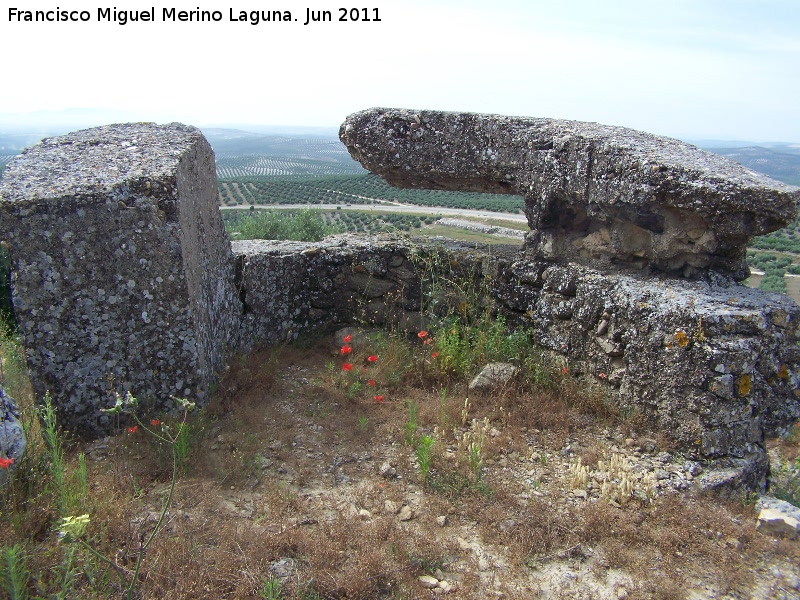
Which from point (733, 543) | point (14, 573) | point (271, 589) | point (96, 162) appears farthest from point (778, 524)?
point (96, 162)

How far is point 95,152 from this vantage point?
428 cm

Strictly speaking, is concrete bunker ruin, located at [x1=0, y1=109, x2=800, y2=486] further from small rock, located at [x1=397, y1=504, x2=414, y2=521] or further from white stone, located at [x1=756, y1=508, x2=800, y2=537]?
small rock, located at [x1=397, y1=504, x2=414, y2=521]

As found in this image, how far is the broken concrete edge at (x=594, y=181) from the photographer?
4113 mm

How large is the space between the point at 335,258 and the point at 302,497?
9.03 feet

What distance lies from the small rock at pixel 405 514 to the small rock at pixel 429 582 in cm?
48

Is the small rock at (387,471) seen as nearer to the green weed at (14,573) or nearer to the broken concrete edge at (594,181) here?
the green weed at (14,573)

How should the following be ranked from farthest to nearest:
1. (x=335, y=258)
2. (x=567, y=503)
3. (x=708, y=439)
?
(x=335, y=258) → (x=708, y=439) → (x=567, y=503)

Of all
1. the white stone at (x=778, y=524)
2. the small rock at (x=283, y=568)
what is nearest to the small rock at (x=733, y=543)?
the white stone at (x=778, y=524)

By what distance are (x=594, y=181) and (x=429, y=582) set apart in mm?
3116

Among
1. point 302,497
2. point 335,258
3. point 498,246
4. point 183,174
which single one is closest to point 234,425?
point 302,497

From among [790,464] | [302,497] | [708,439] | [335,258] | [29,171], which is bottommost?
[790,464]

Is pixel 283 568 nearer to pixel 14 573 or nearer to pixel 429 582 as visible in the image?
pixel 429 582

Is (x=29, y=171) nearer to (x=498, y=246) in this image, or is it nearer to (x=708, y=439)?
(x=498, y=246)

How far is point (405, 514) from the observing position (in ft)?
11.0
